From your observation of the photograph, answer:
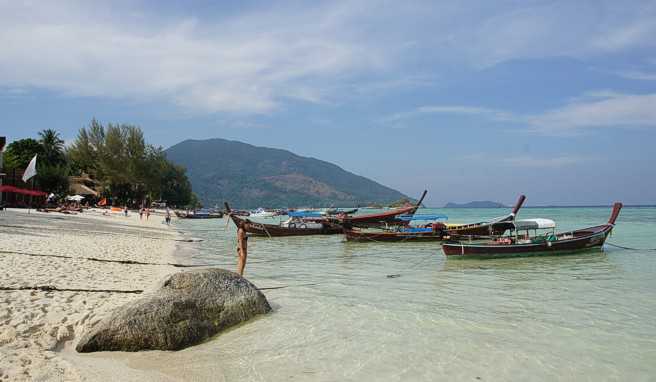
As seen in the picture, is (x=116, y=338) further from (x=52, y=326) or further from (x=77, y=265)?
(x=77, y=265)

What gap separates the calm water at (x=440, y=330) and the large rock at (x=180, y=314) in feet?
0.80

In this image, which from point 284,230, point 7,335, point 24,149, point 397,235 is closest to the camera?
point 7,335

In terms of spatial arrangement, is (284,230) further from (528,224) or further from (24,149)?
(24,149)

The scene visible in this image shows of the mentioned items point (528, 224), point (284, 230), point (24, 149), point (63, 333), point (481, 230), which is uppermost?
point (24, 149)

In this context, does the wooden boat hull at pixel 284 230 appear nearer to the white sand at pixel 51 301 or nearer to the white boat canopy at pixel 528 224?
the white boat canopy at pixel 528 224

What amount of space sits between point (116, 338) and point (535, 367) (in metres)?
5.19

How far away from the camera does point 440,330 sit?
23.9ft

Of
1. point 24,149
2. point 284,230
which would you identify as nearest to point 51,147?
point 24,149

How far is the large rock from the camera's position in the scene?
5770mm

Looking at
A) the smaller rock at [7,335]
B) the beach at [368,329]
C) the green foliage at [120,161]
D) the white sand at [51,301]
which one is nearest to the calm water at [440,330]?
the beach at [368,329]

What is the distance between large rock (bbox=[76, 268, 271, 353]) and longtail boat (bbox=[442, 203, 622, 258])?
11.9 m

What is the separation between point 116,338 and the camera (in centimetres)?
575

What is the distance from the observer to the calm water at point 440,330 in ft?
18.3

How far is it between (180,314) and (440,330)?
3913 mm
